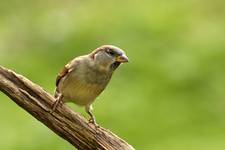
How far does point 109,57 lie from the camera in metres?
7.40

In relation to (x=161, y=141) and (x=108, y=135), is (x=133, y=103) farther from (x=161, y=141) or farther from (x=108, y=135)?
(x=108, y=135)

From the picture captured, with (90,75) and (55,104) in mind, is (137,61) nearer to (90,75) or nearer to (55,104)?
(90,75)

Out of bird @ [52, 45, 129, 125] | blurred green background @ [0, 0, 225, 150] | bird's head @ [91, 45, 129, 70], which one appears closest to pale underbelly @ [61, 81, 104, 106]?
bird @ [52, 45, 129, 125]

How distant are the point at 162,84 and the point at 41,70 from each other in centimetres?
166

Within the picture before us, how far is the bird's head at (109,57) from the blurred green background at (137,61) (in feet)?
14.2

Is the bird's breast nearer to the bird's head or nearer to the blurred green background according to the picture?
the bird's head

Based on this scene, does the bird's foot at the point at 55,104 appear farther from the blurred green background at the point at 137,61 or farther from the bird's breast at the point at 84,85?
the blurred green background at the point at 137,61

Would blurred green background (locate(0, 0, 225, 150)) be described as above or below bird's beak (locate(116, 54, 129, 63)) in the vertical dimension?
above

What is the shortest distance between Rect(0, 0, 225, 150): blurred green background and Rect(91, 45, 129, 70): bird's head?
4327 millimetres

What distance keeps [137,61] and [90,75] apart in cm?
705

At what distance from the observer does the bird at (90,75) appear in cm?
742

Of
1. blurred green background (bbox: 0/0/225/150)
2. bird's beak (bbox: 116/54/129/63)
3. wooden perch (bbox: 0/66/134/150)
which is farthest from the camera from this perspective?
blurred green background (bbox: 0/0/225/150)

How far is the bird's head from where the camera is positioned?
737 cm

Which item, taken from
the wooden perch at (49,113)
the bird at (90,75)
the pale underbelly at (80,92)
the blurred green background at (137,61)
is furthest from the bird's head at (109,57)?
the blurred green background at (137,61)
